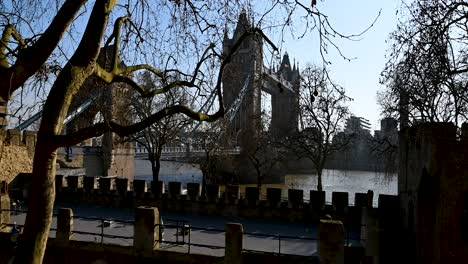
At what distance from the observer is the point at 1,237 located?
1407cm

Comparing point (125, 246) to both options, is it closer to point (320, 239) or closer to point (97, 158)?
point (320, 239)

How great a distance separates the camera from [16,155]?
903 inches

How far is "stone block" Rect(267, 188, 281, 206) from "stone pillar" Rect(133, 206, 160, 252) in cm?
622

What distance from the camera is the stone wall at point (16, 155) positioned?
72.3 ft

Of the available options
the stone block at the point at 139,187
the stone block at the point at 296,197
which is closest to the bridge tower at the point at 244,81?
the stone block at the point at 296,197

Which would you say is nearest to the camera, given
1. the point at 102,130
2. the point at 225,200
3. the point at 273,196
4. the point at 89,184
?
the point at 102,130

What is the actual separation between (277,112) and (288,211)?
35.4 m

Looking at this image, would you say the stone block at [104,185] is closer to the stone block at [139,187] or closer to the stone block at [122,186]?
the stone block at [122,186]

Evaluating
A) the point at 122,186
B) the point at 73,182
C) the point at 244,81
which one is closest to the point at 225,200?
the point at 244,81

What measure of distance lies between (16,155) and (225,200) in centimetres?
1070

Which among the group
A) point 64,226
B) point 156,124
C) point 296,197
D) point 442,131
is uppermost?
point 156,124

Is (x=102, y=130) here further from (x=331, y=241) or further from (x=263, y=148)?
(x=263, y=148)

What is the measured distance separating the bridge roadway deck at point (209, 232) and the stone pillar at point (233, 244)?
644 millimetres

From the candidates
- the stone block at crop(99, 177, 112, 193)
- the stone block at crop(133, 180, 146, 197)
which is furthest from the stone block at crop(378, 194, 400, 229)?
the stone block at crop(99, 177, 112, 193)
